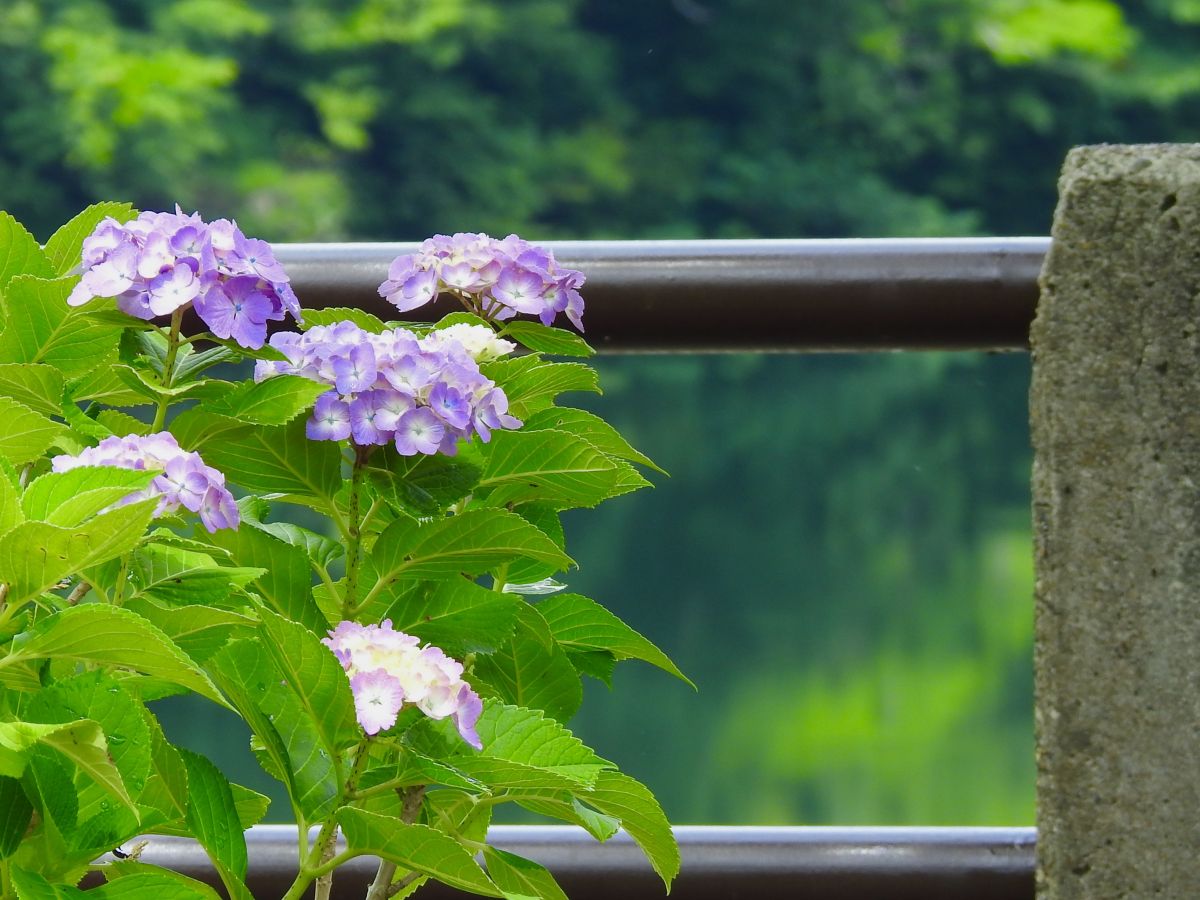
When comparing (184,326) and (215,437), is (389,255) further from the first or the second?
(215,437)

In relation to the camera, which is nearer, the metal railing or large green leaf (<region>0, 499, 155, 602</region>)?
large green leaf (<region>0, 499, 155, 602</region>)

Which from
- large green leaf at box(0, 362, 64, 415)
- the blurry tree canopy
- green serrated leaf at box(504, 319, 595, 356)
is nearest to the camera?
large green leaf at box(0, 362, 64, 415)

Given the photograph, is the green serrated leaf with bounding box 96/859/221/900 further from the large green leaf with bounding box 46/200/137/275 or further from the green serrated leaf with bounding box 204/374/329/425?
the large green leaf with bounding box 46/200/137/275

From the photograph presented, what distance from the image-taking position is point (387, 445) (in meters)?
0.47

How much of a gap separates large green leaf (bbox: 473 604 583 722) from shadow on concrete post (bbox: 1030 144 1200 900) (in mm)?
161

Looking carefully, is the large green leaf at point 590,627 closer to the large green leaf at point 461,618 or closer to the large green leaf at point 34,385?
the large green leaf at point 461,618

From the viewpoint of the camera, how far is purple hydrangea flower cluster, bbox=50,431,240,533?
0.40 m

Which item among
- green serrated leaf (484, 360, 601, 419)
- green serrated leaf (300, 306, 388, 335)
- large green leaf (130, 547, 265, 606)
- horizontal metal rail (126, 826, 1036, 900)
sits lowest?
horizontal metal rail (126, 826, 1036, 900)

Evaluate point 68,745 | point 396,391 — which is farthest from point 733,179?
point 68,745

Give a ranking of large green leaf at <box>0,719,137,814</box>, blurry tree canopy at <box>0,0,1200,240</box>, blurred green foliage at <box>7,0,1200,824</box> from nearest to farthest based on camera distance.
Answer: large green leaf at <box>0,719,137,814</box>, blurred green foliage at <box>7,0,1200,824</box>, blurry tree canopy at <box>0,0,1200,240</box>

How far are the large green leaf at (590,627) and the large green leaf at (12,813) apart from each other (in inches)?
7.1

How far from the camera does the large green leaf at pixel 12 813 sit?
15.9 inches

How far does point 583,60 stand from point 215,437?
36.9ft

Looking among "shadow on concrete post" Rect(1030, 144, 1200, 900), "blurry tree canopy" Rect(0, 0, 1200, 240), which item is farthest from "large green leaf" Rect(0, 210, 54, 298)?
"blurry tree canopy" Rect(0, 0, 1200, 240)
